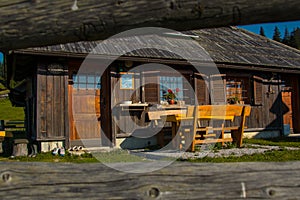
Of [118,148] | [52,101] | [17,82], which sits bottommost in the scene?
[118,148]

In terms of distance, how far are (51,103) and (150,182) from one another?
7731 mm

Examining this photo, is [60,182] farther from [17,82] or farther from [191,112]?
[17,82]

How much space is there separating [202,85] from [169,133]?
213 centimetres

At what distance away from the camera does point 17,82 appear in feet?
45.4

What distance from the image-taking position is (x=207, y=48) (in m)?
11.7

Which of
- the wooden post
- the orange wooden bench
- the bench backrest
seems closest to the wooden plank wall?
the wooden post

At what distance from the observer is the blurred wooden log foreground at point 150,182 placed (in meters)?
1.41

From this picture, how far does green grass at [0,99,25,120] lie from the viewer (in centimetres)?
3134

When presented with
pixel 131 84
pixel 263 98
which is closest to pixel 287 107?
pixel 263 98

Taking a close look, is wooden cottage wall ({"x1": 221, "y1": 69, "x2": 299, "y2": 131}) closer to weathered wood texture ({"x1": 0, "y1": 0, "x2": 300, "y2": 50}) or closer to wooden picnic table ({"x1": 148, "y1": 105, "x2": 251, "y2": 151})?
wooden picnic table ({"x1": 148, "y1": 105, "x2": 251, "y2": 151})

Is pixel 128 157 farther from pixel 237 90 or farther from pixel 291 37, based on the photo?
pixel 291 37

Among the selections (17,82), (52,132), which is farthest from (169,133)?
(17,82)

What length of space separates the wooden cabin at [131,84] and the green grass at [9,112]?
793 inches

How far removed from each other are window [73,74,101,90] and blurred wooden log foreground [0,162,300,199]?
26.3 ft
